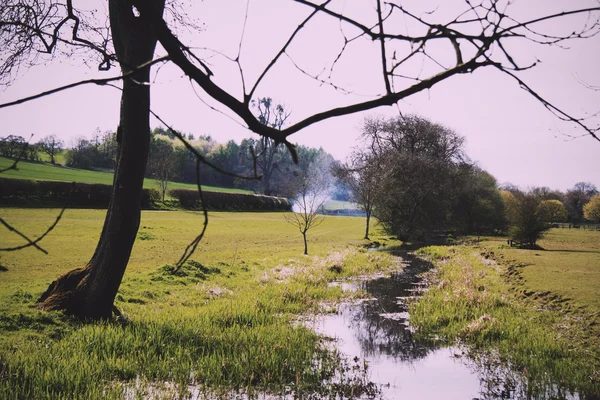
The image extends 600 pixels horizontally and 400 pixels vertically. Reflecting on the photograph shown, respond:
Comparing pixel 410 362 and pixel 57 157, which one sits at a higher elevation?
pixel 57 157

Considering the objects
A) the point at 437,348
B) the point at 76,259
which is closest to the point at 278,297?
the point at 437,348

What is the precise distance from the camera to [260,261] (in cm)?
1953

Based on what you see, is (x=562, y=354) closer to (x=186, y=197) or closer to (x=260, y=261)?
(x=260, y=261)

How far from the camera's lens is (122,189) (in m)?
7.80

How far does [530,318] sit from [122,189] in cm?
1003

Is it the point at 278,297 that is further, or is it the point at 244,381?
the point at 278,297

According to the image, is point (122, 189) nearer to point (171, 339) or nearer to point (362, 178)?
point (171, 339)

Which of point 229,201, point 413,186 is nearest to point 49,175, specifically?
point 229,201

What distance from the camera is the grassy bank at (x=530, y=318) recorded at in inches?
273

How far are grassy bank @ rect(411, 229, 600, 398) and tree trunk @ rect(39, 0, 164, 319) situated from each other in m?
7.14

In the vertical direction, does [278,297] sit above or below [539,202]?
below

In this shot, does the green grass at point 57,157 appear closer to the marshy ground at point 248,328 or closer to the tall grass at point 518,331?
the marshy ground at point 248,328

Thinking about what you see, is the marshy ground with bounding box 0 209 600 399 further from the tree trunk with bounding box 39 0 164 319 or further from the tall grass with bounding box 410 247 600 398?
the tree trunk with bounding box 39 0 164 319

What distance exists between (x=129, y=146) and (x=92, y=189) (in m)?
38.4
